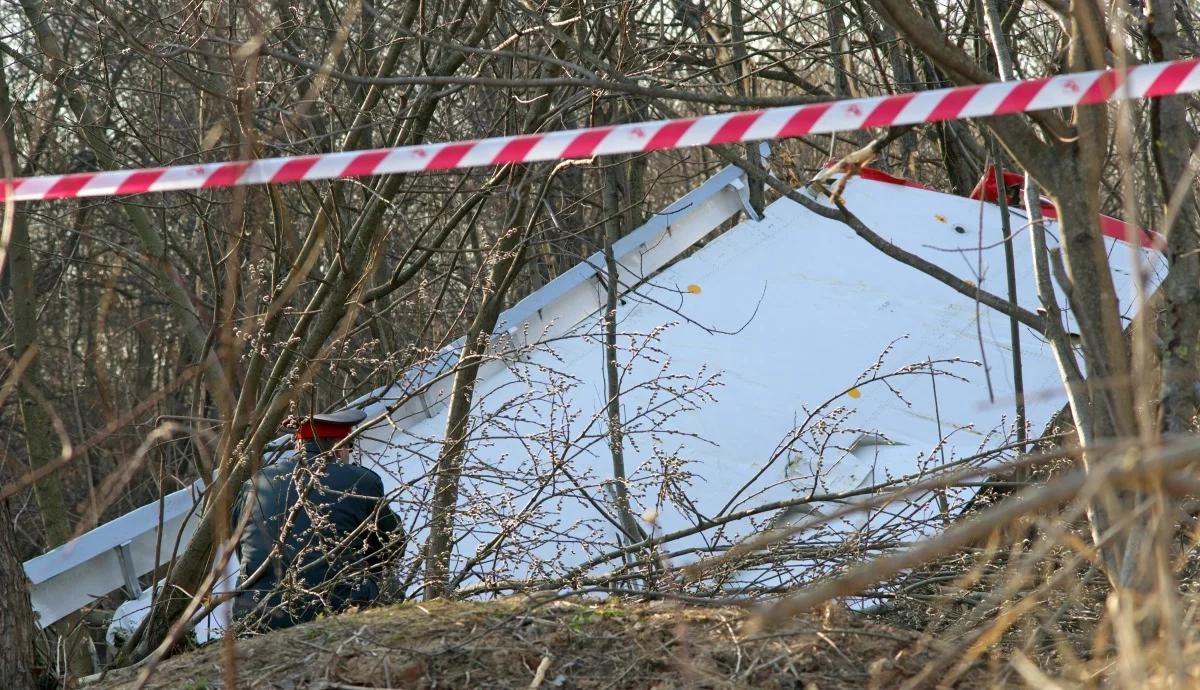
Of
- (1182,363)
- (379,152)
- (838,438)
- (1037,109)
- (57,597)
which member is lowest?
(838,438)

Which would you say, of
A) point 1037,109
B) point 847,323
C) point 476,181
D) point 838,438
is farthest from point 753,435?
point 1037,109

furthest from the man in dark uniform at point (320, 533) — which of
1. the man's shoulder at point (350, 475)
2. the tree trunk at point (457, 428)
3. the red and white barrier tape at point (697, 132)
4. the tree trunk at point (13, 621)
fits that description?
the red and white barrier tape at point (697, 132)

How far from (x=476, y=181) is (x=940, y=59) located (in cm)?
636

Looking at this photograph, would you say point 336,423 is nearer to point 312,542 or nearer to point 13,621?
point 312,542

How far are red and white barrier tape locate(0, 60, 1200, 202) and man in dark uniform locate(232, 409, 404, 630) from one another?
3.49 ft

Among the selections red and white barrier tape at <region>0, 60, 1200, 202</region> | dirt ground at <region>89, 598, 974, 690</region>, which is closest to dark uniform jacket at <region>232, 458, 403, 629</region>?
dirt ground at <region>89, 598, 974, 690</region>

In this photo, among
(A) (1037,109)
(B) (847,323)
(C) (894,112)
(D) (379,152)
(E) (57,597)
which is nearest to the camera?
(A) (1037,109)

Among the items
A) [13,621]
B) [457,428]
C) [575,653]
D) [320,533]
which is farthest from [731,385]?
[13,621]

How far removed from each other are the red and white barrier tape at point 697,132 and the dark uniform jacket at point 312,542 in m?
1.04

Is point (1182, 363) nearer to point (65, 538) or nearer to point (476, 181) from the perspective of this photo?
point (476, 181)

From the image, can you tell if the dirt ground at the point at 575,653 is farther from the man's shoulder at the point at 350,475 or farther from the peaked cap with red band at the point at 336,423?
the peaked cap with red band at the point at 336,423

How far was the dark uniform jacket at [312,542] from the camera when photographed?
434cm

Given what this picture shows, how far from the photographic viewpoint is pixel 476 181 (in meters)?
9.04

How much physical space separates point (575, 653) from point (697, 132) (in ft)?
4.81
